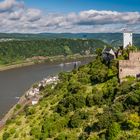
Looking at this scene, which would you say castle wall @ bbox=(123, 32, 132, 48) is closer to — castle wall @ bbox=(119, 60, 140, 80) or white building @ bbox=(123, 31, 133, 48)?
white building @ bbox=(123, 31, 133, 48)

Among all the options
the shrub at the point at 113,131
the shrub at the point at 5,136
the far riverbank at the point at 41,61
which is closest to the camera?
the shrub at the point at 113,131

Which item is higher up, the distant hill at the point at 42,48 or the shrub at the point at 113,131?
the shrub at the point at 113,131

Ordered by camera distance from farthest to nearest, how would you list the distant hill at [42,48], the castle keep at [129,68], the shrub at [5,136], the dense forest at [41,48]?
the dense forest at [41,48] → the distant hill at [42,48] → the castle keep at [129,68] → the shrub at [5,136]

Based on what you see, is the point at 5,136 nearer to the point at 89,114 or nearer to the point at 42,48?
the point at 89,114

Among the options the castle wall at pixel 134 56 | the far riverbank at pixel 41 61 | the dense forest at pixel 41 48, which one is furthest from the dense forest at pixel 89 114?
the dense forest at pixel 41 48

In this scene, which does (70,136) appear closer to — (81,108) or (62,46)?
(81,108)

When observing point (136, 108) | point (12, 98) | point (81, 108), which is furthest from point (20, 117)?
point (12, 98)

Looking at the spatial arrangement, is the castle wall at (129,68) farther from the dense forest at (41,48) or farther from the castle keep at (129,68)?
the dense forest at (41,48)
